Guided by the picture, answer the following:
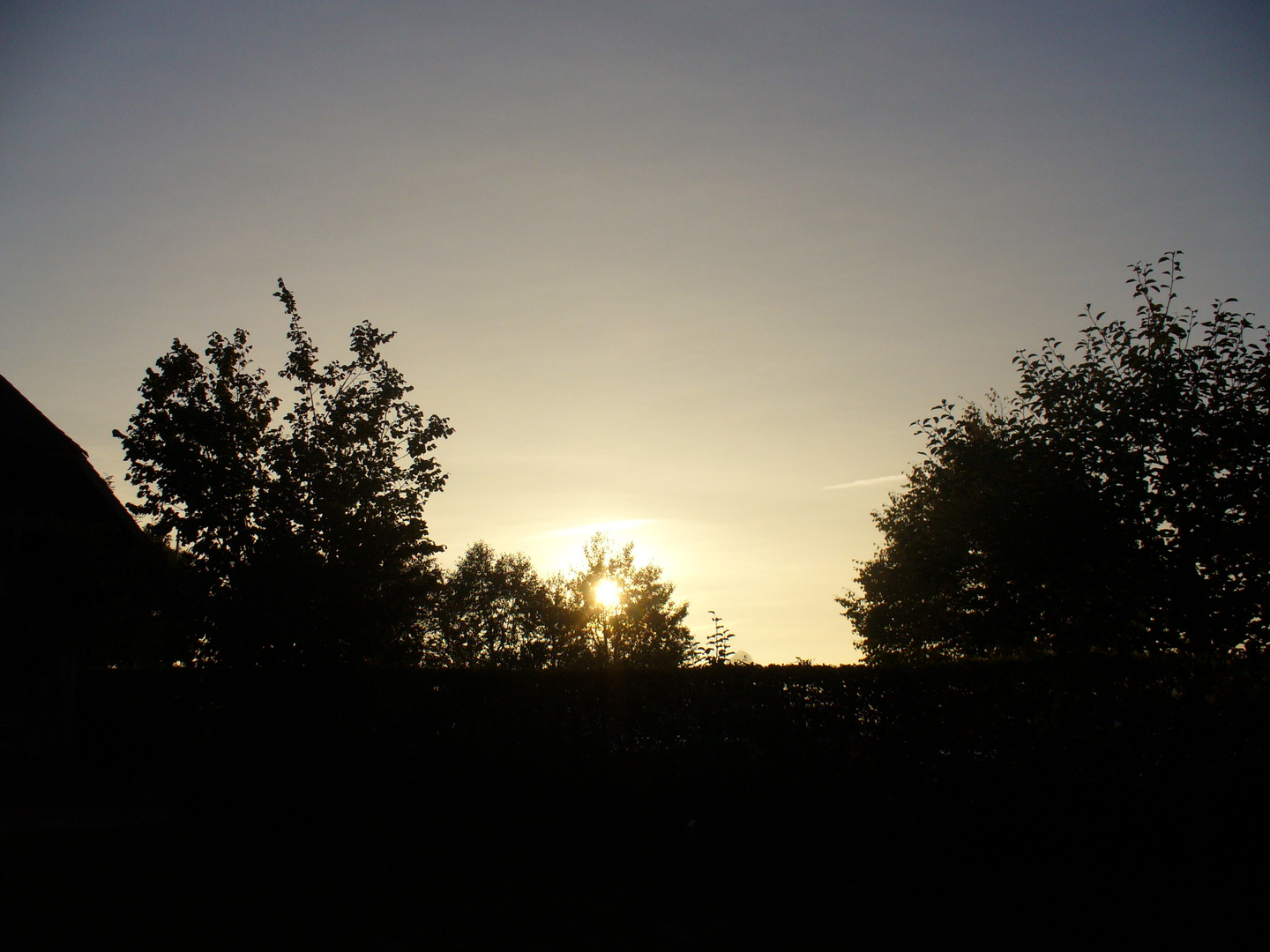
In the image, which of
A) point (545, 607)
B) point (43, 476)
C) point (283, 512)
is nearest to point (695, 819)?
point (283, 512)

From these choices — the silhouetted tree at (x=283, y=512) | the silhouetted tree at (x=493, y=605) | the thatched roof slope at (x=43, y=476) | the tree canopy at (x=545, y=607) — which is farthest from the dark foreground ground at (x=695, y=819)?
the silhouetted tree at (x=493, y=605)

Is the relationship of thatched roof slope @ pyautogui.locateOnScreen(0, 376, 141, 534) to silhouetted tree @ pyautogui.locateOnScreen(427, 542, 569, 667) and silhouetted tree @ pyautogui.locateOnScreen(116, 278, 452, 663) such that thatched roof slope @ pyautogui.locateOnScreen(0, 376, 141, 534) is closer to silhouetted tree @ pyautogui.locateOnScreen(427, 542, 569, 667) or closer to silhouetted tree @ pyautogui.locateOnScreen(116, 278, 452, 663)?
silhouetted tree @ pyautogui.locateOnScreen(116, 278, 452, 663)

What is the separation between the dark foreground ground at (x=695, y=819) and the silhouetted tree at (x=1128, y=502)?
348 cm

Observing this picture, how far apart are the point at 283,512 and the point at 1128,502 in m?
13.8

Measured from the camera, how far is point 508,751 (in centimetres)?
1288

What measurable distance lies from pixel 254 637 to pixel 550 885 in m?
4.59

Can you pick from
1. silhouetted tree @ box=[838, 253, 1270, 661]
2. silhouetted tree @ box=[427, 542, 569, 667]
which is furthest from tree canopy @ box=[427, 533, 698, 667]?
silhouetted tree @ box=[838, 253, 1270, 661]

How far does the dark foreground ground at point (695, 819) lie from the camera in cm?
770

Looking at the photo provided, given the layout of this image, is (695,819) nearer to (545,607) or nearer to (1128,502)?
(1128,502)

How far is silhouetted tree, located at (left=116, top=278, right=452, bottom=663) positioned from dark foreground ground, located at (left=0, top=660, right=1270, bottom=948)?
0.72m

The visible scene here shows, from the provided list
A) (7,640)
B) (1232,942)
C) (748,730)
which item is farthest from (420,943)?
(7,640)

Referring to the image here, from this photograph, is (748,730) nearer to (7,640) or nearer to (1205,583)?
(1205,583)

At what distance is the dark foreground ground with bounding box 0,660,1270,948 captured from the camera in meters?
7.70

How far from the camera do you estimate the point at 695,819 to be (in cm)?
893
